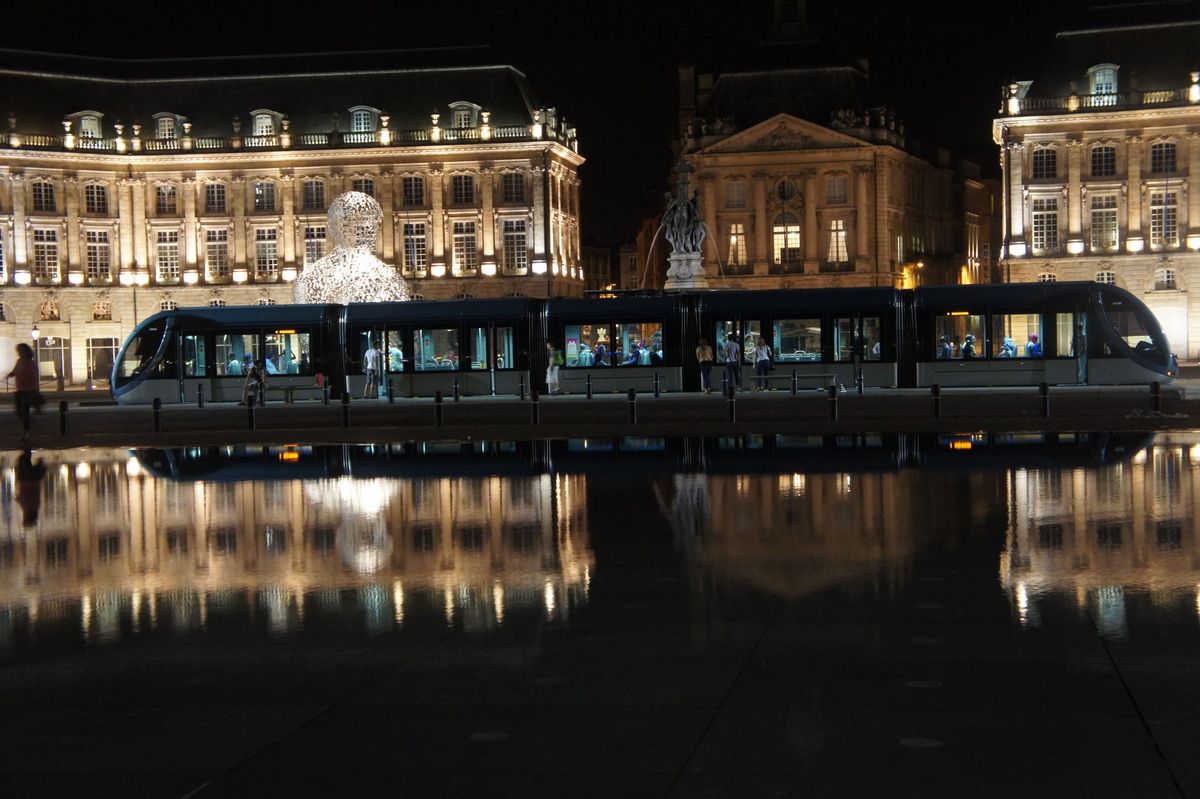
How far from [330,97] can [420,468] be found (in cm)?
7743

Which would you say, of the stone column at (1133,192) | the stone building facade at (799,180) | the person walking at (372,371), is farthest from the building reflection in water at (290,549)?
the stone building facade at (799,180)

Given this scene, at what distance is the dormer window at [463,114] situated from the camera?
96.2 m

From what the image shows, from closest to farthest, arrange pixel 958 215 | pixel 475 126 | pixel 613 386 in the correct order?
pixel 613 386, pixel 475 126, pixel 958 215

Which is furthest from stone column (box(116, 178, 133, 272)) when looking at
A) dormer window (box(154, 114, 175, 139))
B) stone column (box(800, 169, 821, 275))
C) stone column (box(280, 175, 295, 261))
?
stone column (box(800, 169, 821, 275))

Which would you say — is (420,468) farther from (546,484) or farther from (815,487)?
(815,487)

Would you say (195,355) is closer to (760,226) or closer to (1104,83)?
(1104,83)

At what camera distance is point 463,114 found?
96.6 m

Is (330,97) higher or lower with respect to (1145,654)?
higher

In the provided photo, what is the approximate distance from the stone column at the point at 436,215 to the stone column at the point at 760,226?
20.4 m

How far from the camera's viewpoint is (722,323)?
45906mm

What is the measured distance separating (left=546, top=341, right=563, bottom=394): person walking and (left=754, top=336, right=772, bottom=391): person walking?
233 inches

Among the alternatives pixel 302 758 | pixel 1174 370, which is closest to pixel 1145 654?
pixel 302 758

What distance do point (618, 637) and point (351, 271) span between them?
4452 cm

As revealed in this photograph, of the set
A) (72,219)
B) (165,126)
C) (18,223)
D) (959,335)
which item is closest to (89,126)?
(165,126)
